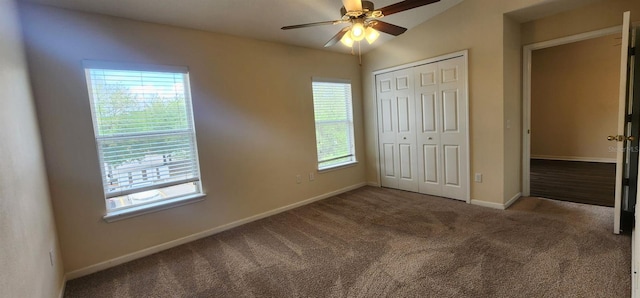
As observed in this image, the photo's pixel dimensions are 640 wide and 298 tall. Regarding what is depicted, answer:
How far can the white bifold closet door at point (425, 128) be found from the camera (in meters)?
3.73

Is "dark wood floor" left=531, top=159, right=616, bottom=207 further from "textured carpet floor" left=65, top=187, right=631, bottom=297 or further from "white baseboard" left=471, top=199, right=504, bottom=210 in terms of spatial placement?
"white baseboard" left=471, top=199, right=504, bottom=210

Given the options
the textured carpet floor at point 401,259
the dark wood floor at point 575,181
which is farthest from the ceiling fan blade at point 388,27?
the dark wood floor at point 575,181

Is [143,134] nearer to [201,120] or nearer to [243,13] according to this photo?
[201,120]

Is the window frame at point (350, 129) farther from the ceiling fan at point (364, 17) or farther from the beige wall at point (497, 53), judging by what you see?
the ceiling fan at point (364, 17)

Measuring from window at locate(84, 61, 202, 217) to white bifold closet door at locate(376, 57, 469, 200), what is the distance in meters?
2.91

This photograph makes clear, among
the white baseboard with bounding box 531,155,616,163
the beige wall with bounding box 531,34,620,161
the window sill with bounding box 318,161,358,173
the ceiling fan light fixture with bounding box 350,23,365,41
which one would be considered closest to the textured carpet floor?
the window sill with bounding box 318,161,358,173

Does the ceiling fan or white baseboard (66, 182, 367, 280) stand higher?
→ the ceiling fan

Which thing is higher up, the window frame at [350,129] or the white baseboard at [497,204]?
the window frame at [350,129]

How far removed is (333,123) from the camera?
4.48 m

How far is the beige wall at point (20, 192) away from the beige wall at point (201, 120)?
0.17 metres

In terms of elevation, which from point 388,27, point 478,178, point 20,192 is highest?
point 388,27

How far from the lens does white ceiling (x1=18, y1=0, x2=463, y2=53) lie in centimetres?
244

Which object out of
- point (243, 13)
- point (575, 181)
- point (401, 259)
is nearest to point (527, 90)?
point (575, 181)

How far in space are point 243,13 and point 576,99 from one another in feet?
23.3
